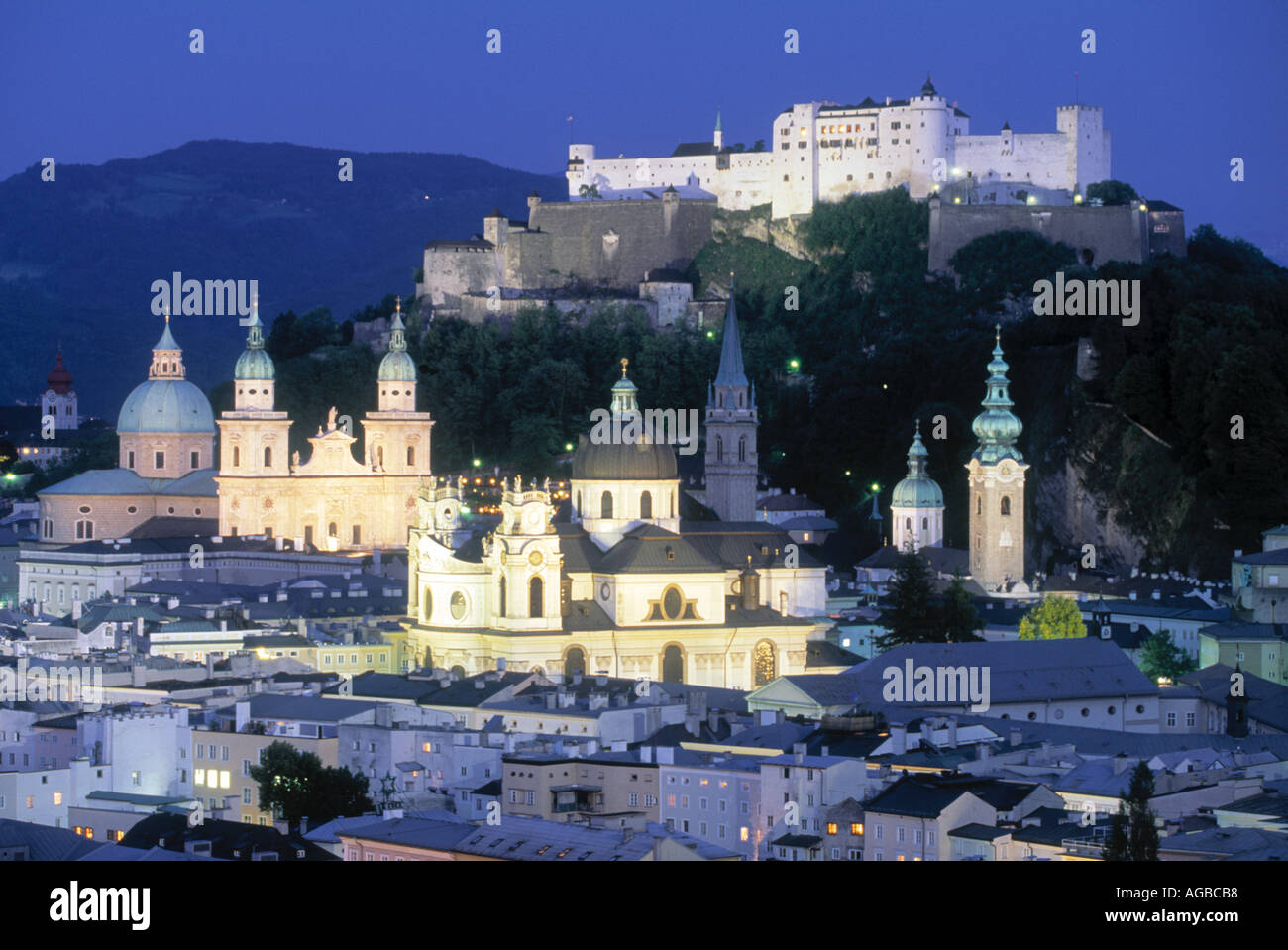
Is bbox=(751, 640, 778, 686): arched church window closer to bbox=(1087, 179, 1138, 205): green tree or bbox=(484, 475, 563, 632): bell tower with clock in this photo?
bbox=(484, 475, 563, 632): bell tower with clock

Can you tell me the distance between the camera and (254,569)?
78.9 meters

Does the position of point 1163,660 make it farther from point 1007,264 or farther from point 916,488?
point 1007,264

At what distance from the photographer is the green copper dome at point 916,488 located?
269ft

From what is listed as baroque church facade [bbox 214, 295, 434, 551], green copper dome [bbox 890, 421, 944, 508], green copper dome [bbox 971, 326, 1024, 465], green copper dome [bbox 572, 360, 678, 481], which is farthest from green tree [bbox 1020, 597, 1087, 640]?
baroque church facade [bbox 214, 295, 434, 551]

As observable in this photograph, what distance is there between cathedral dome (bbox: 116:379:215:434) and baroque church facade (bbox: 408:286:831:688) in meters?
29.0

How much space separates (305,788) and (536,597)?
2066 centimetres

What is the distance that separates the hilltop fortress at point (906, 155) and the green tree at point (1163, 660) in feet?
129

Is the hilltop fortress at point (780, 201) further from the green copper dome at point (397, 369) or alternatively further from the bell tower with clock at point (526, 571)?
the bell tower with clock at point (526, 571)

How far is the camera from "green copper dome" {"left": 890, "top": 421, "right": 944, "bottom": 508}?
81875mm

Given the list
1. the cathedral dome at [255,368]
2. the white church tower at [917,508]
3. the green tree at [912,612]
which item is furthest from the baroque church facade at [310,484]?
the green tree at [912,612]

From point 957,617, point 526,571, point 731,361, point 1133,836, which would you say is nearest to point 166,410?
point 731,361
